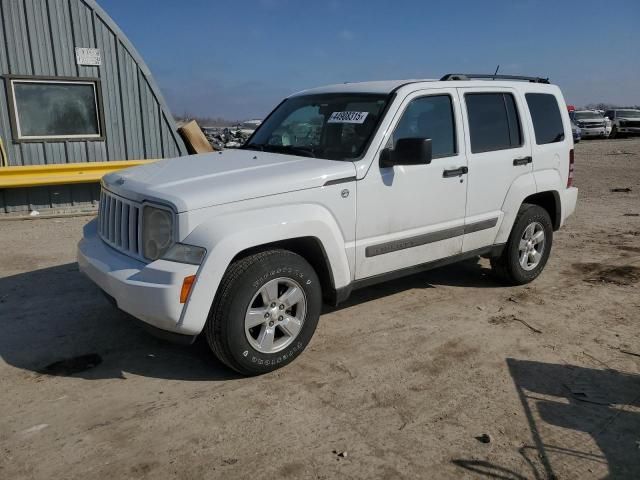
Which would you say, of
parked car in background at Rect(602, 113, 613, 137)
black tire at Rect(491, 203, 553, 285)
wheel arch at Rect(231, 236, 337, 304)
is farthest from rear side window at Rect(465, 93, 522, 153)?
parked car in background at Rect(602, 113, 613, 137)

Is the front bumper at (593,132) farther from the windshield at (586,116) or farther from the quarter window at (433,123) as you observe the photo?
the quarter window at (433,123)

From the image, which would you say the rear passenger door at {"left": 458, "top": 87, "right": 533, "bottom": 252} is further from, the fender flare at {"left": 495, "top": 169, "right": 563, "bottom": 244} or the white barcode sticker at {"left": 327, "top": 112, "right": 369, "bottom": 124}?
the white barcode sticker at {"left": 327, "top": 112, "right": 369, "bottom": 124}

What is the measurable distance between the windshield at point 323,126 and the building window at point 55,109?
5735 millimetres

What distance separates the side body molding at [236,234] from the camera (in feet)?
10.7

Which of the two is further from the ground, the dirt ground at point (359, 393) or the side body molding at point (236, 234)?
the side body molding at point (236, 234)

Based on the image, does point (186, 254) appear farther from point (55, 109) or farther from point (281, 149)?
point (55, 109)

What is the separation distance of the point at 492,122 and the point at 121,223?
3.43 meters

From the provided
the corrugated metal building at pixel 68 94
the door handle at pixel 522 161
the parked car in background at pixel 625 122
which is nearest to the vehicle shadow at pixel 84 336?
the door handle at pixel 522 161

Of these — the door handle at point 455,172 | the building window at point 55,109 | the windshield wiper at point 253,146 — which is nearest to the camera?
the door handle at point 455,172

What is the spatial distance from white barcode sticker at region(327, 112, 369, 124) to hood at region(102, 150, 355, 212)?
19.7 inches

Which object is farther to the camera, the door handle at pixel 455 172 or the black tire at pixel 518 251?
the black tire at pixel 518 251

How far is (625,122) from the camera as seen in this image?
101 feet

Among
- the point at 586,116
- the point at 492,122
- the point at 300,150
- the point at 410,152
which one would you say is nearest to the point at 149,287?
the point at 300,150

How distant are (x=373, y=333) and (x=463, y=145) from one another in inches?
71.8
